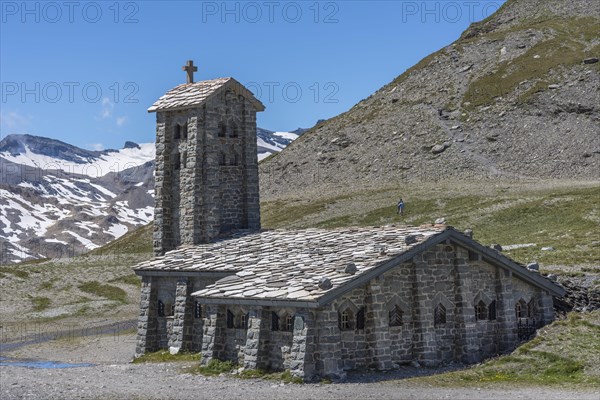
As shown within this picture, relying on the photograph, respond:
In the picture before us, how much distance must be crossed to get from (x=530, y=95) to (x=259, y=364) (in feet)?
316

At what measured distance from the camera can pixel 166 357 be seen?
4088 cm

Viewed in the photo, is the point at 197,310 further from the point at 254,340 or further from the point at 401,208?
the point at 401,208

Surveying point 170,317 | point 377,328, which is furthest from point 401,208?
point 377,328

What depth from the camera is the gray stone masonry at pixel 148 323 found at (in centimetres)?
4341

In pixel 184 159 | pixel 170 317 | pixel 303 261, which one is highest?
pixel 184 159

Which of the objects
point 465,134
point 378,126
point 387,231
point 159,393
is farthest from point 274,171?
point 159,393

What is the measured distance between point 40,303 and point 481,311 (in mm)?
39674

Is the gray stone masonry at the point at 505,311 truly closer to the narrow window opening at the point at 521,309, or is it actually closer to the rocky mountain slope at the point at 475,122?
the narrow window opening at the point at 521,309

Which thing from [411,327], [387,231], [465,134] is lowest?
[411,327]

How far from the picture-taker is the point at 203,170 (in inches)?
1817

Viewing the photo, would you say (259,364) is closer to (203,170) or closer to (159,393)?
(159,393)

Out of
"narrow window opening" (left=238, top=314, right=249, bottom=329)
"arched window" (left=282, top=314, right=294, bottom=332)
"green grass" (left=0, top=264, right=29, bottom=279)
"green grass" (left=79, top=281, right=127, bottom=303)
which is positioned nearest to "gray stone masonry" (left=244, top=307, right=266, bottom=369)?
"arched window" (left=282, top=314, right=294, bottom=332)

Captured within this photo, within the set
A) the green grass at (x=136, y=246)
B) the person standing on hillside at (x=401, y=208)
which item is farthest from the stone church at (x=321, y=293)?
the green grass at (x=136, y=246)

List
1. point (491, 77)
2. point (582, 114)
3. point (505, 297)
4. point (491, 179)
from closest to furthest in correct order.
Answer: point (505, 297) → point (491, 179) → point (582, 114) → point (491, 77)
